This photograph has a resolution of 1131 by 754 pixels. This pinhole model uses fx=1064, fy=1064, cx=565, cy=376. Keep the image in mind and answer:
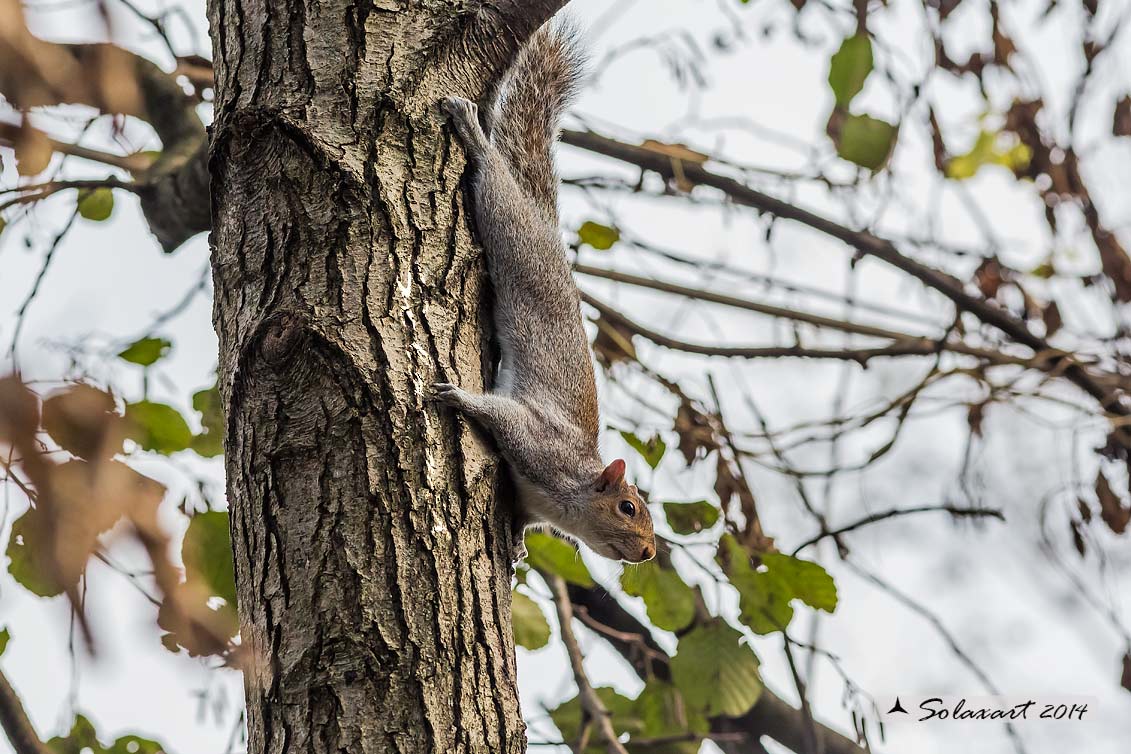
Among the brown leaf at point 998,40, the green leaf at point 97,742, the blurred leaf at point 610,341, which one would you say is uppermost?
the brown leaf at point 998,40

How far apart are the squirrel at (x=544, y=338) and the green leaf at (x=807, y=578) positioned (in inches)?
20.9

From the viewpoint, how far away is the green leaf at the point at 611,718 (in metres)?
2.84

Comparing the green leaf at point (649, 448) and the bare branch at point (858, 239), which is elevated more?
the bare branch at point (858, 239)

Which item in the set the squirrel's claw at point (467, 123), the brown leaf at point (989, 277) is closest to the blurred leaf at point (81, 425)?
the squirrel's claw at point (467, 123)

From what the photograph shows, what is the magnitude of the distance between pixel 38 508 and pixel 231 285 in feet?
3.82

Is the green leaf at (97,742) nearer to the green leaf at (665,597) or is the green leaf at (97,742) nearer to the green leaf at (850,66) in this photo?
the green leaf at (665,597)

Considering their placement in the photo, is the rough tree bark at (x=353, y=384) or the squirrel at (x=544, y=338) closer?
the rough tree bark at (x=353, y=384)

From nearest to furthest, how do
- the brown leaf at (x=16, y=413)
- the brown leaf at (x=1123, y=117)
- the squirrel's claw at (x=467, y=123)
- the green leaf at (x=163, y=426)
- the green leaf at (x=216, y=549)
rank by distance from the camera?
the brown leaf at (x=16, y=413)
the squirrel's claw at (x=467, y=123)
the green leaf at (x=216, y=549)
the green leaf at (x=163, y=426)
the brown leaf at (x=1123, y=117)

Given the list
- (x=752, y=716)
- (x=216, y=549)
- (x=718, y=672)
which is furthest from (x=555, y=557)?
(x=752, y=716)

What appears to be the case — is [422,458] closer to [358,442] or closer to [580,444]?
[358,442]

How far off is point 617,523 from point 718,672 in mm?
541

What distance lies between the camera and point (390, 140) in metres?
1.74

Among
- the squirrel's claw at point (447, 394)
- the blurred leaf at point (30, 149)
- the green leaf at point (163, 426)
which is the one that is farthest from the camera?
the green leaf at point (163, 426)

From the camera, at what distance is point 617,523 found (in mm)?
2951
